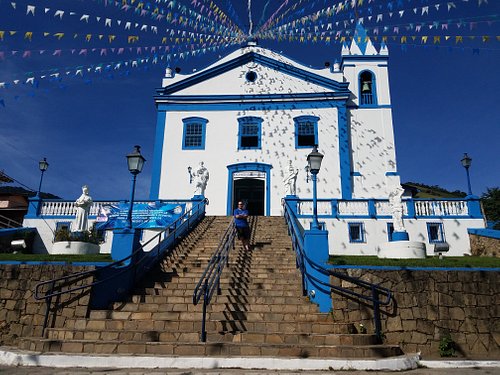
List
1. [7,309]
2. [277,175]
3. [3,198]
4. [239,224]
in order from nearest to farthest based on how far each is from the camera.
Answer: [7,309]
[239,224]
[277,175]
[3,198]

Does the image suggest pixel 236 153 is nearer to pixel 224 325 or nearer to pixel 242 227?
pixel 242 227

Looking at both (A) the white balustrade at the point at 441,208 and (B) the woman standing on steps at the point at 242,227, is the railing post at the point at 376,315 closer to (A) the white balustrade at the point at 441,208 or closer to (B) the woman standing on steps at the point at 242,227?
(B) the woman standing on steps at the point at 242,227

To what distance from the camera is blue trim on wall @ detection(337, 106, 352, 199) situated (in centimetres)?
1833

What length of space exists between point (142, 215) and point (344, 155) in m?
9.74

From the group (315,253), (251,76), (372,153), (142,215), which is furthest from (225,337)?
(251,76)

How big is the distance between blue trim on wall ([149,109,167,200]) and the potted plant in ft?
24.7

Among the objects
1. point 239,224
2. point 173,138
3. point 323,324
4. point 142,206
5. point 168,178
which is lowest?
point 323,324

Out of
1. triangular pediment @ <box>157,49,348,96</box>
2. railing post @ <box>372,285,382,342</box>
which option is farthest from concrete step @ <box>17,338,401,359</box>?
triangular pediment @ <box>157,49,348,96</box>

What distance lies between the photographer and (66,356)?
19.0 feet

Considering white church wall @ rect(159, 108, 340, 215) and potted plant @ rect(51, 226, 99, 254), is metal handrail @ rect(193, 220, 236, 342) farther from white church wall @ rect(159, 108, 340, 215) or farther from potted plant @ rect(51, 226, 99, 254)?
white church wall @ rect(159, 108, 340, 215)

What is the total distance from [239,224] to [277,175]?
327 inches

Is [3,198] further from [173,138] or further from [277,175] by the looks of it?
[277,175]

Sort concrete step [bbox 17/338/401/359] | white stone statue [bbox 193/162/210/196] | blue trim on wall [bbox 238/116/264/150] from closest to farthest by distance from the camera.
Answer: concrete step [bbox 17/338/401/359] → white stone statue [bbox 193/162/210/196] → blue trim on wall [bbox 238/116/264/150]

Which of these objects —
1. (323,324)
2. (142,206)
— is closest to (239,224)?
(323,324)
